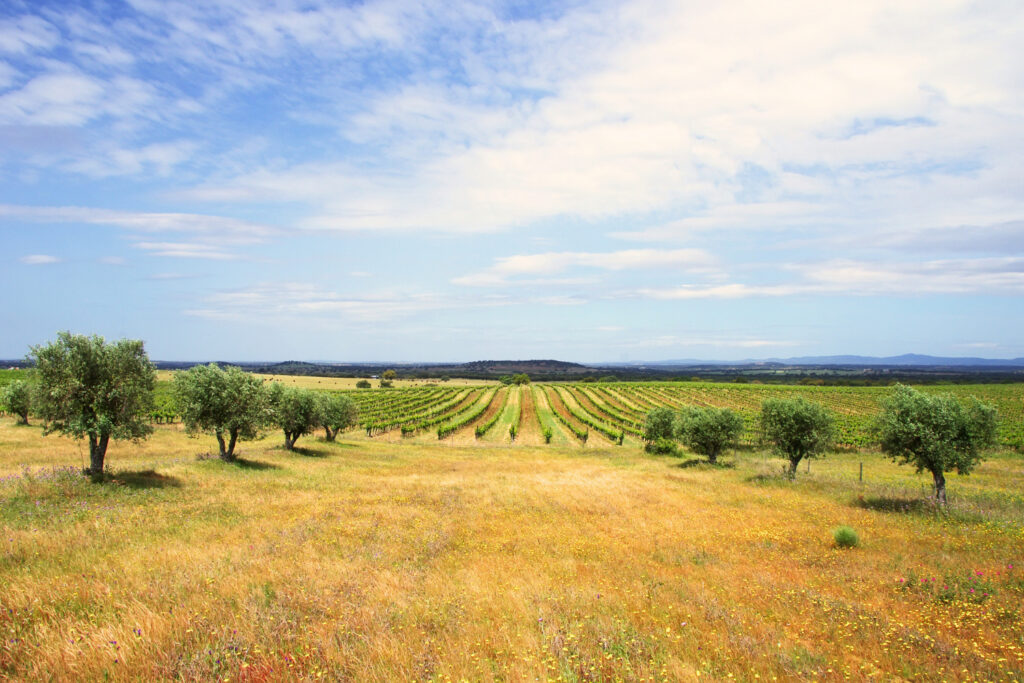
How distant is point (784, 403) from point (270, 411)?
3652cm

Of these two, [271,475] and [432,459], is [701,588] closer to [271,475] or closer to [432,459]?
[271,475]

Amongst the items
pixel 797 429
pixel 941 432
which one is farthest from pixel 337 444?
pixel 941 432

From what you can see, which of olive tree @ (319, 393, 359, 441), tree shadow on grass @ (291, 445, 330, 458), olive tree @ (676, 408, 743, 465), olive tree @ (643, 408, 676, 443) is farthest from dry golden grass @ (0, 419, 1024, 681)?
olive tree @ (643, 408, 676, 443)

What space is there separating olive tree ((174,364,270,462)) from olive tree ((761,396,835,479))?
117 feet

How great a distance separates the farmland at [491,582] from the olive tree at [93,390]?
7.01 feet

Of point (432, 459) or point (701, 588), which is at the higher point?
point (701, 588)

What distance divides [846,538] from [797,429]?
18527 mm

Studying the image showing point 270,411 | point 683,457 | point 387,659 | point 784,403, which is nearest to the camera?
point 387,659

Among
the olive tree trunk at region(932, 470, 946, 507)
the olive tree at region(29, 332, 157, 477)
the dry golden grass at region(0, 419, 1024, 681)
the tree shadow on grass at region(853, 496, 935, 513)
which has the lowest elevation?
the tree shadow on grass at region(853, 496, 935, 513)

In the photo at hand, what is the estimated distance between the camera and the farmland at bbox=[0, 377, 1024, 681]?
6.34 meters

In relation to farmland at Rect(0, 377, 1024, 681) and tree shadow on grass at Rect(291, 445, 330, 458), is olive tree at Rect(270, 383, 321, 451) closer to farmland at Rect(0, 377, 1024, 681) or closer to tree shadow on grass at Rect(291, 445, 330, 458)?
tree shadow on grass at Rect(291, 445, 330, 458)

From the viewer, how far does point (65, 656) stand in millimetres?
5609

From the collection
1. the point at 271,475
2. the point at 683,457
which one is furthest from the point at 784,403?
the point at 271,475

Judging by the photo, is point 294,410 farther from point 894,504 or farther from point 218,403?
point 894,504
